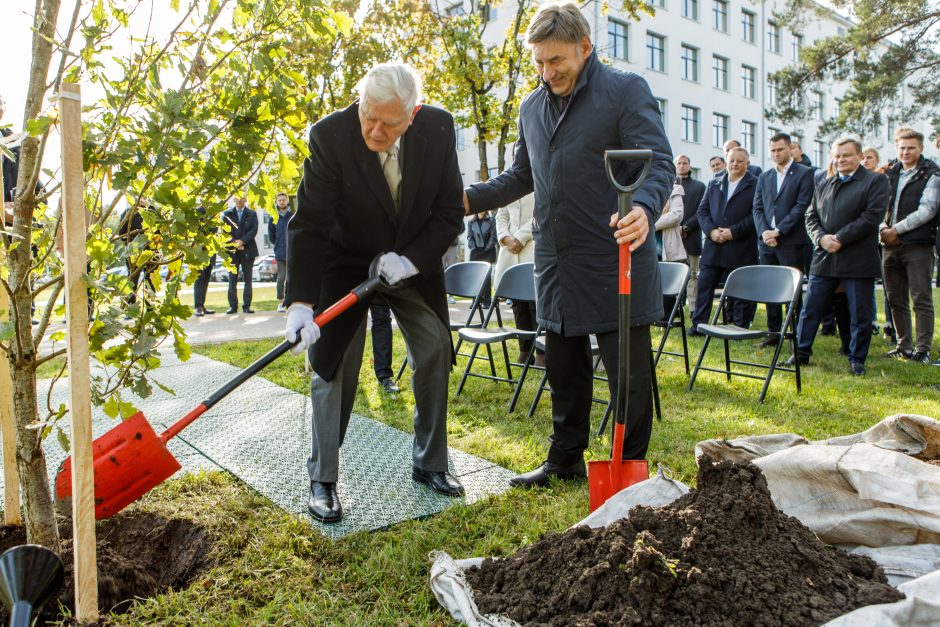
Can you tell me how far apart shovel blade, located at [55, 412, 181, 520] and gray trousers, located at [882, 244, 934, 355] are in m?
6.63

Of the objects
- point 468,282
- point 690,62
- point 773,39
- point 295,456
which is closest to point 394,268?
point 295,456

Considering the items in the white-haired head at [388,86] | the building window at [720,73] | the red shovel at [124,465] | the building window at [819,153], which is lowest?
the red shovel at [124,465]

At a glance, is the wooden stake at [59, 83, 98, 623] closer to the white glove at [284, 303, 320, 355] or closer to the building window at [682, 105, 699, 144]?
the white glove at [284, 303, 320, 355]

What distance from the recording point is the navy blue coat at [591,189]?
→ 3.09 m

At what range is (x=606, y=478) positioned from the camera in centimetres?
303

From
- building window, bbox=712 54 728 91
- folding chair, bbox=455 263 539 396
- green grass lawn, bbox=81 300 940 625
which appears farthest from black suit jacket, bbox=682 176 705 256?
building window, bbox=712 54 728 91

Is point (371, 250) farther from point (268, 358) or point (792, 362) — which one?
point (792, 362)

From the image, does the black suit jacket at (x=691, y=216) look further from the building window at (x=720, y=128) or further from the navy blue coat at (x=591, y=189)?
the building window at (x=720, y=128)

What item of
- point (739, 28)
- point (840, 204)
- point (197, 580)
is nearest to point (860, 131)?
point (840, 204)

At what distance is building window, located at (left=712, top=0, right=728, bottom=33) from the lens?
36.8 meters

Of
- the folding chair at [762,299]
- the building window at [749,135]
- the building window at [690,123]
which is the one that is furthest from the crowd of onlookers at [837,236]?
the building window at [749,135]

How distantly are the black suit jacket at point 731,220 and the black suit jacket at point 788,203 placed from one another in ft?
0.90

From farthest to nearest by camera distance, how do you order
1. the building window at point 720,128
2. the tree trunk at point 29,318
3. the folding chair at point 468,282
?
the building window at point 720,128, the folding chair at point 468,282, the tree trunk at point 29,318

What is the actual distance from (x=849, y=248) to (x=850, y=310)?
56 centimetres
